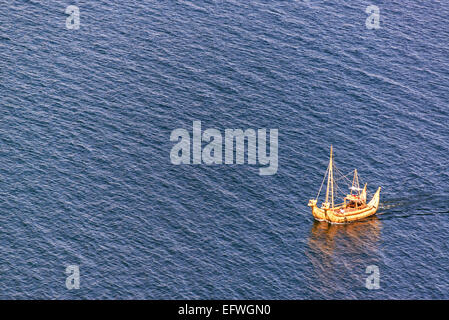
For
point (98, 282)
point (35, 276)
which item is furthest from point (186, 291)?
point (35, 276)
